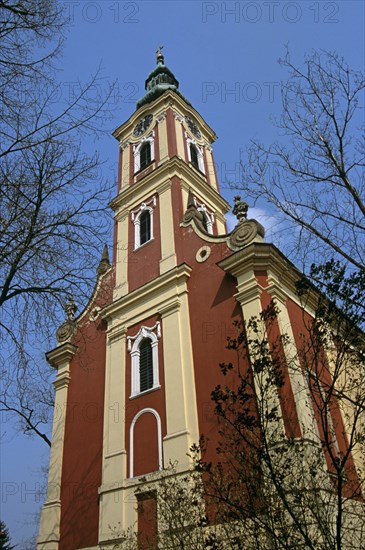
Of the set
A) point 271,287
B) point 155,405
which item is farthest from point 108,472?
point 271,287

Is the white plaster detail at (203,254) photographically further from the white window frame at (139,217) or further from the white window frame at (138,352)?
the white window frame at (139,217)

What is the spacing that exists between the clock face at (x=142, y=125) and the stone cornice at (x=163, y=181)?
13.1 ft

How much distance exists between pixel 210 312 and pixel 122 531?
6.51 meters

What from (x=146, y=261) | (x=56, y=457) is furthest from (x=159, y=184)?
(x=56, y=457)

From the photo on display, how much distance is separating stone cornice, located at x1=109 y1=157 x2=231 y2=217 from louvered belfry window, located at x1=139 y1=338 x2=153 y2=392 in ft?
22.3

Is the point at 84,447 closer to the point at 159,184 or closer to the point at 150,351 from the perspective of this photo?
the point at 150,351

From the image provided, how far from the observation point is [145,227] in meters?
19.5

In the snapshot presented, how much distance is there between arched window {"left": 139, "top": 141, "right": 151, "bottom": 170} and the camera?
72.9ft

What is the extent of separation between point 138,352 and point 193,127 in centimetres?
1357

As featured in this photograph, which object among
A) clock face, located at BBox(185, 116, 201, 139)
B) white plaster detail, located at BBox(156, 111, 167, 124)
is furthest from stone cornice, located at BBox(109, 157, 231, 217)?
clock face, located at BBox(185, 116, 201, 139)

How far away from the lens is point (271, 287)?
13.2 meters

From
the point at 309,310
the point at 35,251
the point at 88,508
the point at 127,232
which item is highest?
the point at 127,232

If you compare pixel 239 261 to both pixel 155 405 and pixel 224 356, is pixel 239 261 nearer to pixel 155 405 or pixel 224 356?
pixel 224 356

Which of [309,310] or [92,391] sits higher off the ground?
[309,310]
